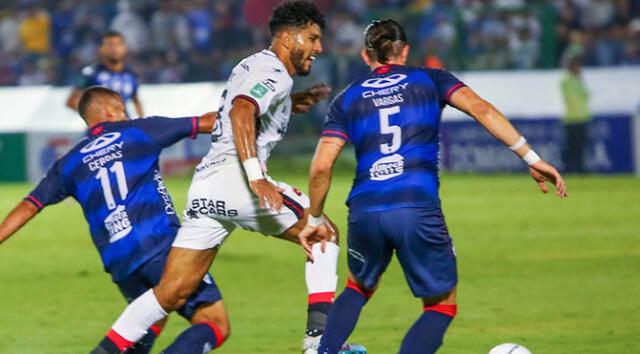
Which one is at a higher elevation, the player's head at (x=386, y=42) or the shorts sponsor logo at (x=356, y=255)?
the player's head at (x=386, y=42)

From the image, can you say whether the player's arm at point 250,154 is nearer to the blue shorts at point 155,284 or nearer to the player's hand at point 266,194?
the player's hand at point 266,194

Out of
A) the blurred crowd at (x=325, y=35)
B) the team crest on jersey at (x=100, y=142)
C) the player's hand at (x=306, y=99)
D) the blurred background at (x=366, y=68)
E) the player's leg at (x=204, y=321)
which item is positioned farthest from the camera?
the blurred crowd at (x=325, y=35)

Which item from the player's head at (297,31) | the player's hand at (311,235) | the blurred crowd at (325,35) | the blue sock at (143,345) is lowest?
the blue sock at (143,345)

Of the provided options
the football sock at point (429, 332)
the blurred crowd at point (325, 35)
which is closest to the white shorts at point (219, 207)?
the football sock at point (429, 332)

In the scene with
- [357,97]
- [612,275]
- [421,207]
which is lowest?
[612,275]

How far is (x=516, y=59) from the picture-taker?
2489 cm

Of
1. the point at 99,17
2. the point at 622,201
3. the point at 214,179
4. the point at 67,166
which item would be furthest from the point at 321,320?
the point at 99,17

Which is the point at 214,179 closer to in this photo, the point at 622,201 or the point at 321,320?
the point at 321,320

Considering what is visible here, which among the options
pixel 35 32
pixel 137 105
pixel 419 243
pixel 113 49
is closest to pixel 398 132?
pixel 419 243

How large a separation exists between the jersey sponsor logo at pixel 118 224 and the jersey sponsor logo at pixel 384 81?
4.67ft

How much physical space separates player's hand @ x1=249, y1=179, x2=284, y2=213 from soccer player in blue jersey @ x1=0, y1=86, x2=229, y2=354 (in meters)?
0.68

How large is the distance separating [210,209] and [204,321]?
0.59 meters

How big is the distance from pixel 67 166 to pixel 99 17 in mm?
23701

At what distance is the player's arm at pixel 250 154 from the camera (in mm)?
6012
